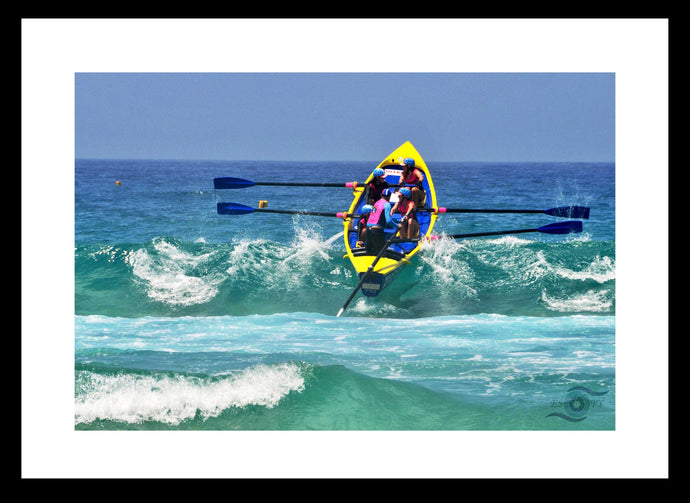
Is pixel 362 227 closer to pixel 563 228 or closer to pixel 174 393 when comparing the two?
pixel 563 228

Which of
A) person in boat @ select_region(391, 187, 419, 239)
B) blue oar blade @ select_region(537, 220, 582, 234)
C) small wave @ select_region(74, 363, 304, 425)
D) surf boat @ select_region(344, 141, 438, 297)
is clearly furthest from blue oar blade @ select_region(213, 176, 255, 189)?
small wave @ select_region(74, 363, 304, 425)

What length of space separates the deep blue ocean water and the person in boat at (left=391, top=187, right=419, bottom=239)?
70 cm

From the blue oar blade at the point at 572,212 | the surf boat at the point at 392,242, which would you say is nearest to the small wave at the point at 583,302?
the blue oar blade at the point at 572,212

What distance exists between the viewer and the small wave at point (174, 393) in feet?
26.3

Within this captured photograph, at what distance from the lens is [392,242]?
13.2 metres

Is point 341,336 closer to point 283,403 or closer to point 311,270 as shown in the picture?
point 283,403

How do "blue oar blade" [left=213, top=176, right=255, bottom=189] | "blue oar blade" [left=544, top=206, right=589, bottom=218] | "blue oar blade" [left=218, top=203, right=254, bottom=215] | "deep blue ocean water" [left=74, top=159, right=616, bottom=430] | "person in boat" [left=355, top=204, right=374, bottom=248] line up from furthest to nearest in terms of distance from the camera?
1. "blue oar blade" [left=213, top=176, right=255, bottom=189]
2. "blue oar blade" [left=218, top=203, right=254, bottom=215]
3. "blue oar blade" [left=544, top=206, right=589, bottom=218]
4. "person in boat" [left=355, top=204, right=374, bottom=248]
5. "deep blue ocean water" [left=74, top=159, right=616, bottom=430]

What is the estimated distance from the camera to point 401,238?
1359cm

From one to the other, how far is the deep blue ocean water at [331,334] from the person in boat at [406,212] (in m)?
0.70

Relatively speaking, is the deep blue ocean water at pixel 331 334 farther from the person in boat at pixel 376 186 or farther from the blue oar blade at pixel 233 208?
the person in boat at pixel 376 186

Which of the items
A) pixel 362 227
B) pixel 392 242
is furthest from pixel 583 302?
pixel 362 227

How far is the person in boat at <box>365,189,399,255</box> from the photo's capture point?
1339cm

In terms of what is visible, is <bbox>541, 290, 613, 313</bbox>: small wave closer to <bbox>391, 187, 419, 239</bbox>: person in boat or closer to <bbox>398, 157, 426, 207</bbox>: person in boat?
<bbox>391, 187, 419, 239</bbox>: person in boat
